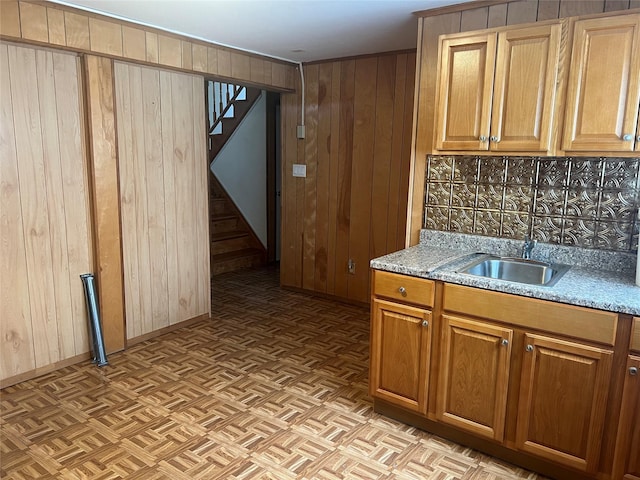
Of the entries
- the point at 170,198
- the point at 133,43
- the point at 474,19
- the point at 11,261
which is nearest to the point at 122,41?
the point at 133,43

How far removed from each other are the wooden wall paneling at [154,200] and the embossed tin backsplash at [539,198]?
2.04m

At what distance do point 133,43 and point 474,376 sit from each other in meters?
2.98

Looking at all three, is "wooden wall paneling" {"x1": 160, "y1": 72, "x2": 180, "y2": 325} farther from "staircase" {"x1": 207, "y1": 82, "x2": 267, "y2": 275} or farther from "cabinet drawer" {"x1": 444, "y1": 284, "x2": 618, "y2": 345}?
"cabinet drawer" {"x1": 444, "y1": 284, "x2": 618, "y2": 345}

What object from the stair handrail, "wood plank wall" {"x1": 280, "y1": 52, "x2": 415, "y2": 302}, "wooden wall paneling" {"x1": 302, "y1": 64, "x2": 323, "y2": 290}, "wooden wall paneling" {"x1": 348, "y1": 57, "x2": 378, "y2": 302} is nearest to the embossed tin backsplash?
"wood plank wall" {"x1": 280, "y1": 52, "x2": 415, "y2": 302}

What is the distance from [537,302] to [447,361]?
1.79ft

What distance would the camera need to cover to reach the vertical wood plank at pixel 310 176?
4492 mm

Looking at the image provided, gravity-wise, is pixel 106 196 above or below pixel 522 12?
below

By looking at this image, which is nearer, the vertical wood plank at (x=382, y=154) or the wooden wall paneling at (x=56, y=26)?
the wooden wall paneling at (x=56, y=26)

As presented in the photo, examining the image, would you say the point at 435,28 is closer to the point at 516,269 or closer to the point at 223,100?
the point at 516,269

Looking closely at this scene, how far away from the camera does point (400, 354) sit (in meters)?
2.47

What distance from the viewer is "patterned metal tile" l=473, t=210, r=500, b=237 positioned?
8.98 feet

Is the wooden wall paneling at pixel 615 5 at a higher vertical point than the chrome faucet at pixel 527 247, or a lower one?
higher

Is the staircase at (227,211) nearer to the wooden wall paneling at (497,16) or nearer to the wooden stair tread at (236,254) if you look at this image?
the wooden stair tread at (236,254)

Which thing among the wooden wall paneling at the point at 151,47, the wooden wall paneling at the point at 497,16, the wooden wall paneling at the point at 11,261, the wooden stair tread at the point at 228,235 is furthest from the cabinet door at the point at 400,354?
the wooden stair tread at the point at 228,235
